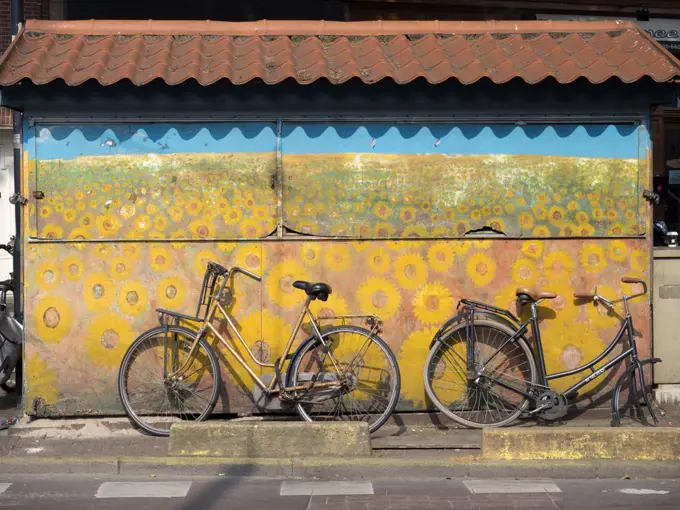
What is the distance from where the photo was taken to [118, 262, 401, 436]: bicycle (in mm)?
7488

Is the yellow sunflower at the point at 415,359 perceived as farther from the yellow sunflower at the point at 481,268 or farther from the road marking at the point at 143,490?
the road marking at the point at 143,490

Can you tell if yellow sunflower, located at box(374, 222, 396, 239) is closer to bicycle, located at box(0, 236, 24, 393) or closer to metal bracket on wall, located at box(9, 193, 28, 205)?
metal bracket on wall, located at box(9, 193, 28, 205)

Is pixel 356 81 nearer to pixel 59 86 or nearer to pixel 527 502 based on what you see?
pixel 59 86

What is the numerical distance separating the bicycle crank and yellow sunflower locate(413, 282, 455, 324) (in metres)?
1.09

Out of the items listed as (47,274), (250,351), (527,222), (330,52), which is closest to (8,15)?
(47,274)

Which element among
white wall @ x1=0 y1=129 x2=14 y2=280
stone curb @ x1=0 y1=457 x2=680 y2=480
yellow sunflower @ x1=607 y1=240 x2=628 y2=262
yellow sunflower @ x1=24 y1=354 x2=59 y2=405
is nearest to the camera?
stone curb @ x1=0 y1=457 x2=680 y2=480

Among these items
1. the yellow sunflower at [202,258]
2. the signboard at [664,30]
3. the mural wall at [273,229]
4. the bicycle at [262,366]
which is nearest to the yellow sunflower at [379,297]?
the mural wall at [273,229]

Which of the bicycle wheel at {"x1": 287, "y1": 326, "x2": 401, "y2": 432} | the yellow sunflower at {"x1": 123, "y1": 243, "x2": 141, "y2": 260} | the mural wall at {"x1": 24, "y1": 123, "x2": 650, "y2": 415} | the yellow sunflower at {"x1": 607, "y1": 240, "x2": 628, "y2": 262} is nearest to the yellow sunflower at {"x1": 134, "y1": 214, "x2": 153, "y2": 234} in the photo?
the mural wall at {"x1": 24, "y1": 123, "x2": 650, "y2": 415}

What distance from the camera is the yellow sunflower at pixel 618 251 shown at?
317 inches

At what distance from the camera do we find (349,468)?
6.62 m

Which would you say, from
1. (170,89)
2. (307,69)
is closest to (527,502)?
(307,69)

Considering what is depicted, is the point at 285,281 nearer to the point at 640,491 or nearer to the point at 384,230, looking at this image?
the point at 384,230

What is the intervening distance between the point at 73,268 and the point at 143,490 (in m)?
2.39

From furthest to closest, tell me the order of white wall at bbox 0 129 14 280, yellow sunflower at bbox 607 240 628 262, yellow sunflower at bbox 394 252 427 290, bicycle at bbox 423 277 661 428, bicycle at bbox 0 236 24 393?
white wall at bbox 0 129 14 280
bicycle at bbox 0 236 24 393
yellow sunflower at bbox 607 240 628 262
yellow sunflower at bbox 394 252 427 290
bicycle at bbox 423 277 661 428
